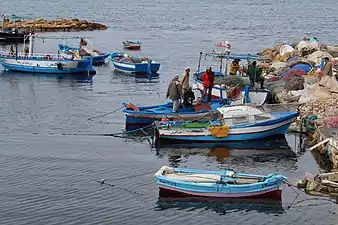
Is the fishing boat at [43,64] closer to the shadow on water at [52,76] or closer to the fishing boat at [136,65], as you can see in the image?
the shadow on water at [52,76]

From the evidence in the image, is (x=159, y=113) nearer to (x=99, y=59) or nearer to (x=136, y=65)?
(x=136, y=65)

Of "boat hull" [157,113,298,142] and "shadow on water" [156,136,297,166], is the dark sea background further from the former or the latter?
"boat hull" [157,113,298,142]

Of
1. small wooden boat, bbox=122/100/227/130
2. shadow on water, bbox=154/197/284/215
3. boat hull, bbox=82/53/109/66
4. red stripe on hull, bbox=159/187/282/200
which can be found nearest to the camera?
shadow on water, bbox=154/197/284/215

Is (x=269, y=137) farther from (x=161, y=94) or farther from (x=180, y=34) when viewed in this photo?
(x=180, y=34)

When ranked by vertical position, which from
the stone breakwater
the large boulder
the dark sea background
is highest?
the large boulder

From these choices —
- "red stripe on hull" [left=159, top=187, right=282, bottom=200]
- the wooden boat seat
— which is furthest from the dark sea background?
the wooden boat seat

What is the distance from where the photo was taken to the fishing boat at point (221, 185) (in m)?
22.0

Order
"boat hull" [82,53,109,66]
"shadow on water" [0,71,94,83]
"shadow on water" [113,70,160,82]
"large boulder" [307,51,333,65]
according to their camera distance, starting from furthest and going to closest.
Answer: "boat hull" [82,53,109,66] < "shadow on water" [113,70,160,82] < "shadow on water" [0,71,94,83] < "large boulder" [307,51,333,65]

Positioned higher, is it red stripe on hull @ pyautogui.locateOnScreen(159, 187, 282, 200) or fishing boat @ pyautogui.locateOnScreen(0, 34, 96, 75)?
fishing boat @ pyautogui.locateOnScreen(0, 34, 96, 75)

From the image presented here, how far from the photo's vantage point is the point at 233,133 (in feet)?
95.7

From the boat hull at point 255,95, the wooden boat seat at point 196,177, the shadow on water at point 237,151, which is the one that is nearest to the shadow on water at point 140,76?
the boat hull at point 255,95

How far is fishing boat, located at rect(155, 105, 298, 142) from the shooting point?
29109mm

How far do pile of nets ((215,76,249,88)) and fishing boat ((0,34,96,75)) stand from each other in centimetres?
1591

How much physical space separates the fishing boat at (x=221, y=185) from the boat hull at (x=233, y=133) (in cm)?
647
